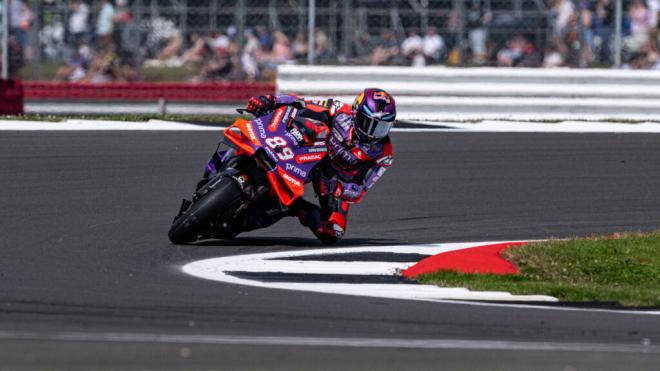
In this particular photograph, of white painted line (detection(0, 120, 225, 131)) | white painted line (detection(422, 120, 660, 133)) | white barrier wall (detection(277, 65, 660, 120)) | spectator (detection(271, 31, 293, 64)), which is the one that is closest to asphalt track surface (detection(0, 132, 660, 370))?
white painted line (detection(0, 120, 225, 131))

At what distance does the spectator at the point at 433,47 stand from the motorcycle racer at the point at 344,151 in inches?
349

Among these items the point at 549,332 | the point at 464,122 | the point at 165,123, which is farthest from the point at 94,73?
the point at 549,332

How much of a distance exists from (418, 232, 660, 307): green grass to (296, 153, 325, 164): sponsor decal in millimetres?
1658

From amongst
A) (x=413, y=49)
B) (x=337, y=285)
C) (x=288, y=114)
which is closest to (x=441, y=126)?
(x=413, y=49)

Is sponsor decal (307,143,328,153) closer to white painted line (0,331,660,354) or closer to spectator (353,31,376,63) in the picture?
white painted line (0,331,660,354)

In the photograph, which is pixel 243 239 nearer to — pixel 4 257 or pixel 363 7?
pixel 4 257

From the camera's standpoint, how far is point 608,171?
15688mm

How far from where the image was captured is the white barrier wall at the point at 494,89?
19438mm

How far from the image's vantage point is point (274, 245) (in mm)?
11531

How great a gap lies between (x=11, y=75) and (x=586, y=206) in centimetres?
970

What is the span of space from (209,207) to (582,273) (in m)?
2.90

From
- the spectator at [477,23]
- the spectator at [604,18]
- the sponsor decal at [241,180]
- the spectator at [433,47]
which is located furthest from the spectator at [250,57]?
the sponsor decal at [241,180]

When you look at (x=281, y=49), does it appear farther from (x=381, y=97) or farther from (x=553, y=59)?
(x=381, y=97)

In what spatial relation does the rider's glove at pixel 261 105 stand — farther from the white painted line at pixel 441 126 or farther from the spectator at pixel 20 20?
the spectator at pixel 20 20
